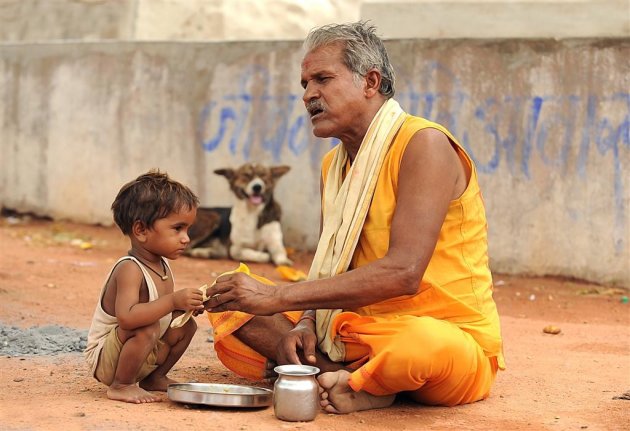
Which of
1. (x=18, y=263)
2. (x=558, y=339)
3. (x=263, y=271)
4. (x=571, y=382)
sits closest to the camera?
(x=571, y=382)

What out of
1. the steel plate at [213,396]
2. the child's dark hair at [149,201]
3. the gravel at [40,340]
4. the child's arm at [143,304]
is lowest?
the gravel at [40,340]

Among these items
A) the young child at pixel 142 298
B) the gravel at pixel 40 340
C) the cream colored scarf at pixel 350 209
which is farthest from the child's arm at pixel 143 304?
the gravel at pixel 40 340

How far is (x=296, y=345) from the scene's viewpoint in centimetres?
414

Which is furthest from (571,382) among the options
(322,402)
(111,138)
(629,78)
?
(111,138)

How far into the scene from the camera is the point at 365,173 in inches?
165

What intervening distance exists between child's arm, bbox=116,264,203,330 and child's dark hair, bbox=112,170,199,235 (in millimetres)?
246

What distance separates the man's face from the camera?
4219 millimetres

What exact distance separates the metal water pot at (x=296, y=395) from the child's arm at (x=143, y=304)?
17.7 inches

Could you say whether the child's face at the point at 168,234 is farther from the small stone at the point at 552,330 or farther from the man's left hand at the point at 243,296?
the small stone at the point at 552,330

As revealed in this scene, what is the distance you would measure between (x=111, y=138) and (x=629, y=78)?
18.7ft

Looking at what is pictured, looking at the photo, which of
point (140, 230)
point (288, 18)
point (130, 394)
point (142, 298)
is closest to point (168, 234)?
point (140, 230)

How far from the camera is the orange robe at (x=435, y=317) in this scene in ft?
12.7

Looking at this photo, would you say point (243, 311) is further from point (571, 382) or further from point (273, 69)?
point (273, 69)

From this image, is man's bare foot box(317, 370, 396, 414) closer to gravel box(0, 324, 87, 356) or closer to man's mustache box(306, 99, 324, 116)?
man's mustache box(306, 99, 324, 116)
